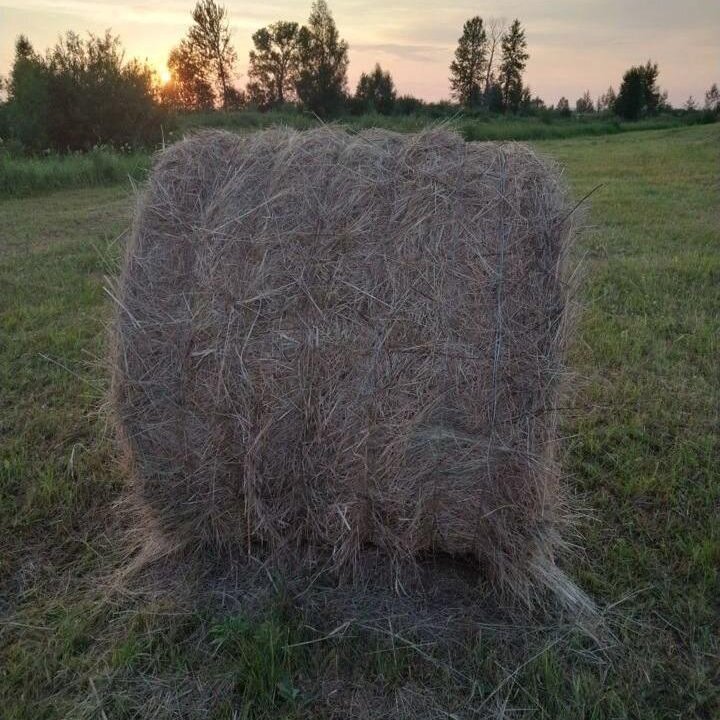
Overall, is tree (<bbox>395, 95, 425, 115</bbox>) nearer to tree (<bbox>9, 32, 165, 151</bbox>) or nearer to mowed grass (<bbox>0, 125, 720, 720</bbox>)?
tree (<bbox>9, 32, 165, 151</bbox>)

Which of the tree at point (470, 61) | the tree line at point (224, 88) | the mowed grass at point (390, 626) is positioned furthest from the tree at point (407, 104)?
the mowed grass at point (390, 626)

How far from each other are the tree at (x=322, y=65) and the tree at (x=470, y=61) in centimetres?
1219

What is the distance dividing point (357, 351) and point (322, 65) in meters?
38.1

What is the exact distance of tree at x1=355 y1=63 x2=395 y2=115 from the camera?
3509 cm

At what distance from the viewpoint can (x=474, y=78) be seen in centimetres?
4894

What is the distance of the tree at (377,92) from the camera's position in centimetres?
3509

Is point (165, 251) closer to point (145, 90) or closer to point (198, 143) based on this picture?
point (198, 143)

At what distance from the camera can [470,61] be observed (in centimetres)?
4897

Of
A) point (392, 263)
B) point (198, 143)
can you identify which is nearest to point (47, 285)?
point (198, 143)

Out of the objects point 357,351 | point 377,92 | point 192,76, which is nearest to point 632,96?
point 377,92

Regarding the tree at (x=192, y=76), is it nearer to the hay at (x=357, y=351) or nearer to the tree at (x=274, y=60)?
the tree at (x=274, y=60)

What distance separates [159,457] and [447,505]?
1203 millimetres

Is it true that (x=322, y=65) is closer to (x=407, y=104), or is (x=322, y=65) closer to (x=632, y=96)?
(x=407, y=104)

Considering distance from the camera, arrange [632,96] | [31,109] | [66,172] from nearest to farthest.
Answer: [66,172], [31,109], [632,96]
